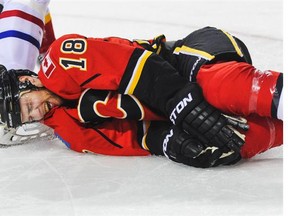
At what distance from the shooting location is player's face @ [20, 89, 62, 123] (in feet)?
4.86

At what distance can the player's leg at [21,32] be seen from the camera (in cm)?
176

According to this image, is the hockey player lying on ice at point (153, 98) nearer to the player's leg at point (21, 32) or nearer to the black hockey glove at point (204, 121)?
the black hockey glove at point (204, 121)

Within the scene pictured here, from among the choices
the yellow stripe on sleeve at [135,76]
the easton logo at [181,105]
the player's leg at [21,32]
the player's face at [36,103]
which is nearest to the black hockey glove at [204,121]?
the easton logo at [181,105]

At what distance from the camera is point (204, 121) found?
132 cm

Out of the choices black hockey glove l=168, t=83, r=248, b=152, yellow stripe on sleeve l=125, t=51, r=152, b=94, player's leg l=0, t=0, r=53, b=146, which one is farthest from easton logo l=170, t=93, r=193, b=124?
player's leg l=0, t=0, r=53, b=146

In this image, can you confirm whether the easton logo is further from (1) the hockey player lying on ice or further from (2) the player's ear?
(2) the player's ear

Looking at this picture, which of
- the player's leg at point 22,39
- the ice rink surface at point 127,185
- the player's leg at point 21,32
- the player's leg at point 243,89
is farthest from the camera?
the player's leg at point 21,32

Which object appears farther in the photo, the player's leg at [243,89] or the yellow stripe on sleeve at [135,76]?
the yellow stripe on sleeve at [135,76]

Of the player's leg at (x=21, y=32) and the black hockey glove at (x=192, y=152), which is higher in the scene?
the player's leg at (x=21, y=32)

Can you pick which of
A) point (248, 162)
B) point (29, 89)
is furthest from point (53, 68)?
point (248, 162)

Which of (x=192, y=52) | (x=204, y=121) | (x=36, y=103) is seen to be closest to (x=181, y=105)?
(x=204, y=121)

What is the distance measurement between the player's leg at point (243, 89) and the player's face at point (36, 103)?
41 cm

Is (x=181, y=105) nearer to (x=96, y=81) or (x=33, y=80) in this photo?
(x=96, y=81)

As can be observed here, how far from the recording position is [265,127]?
1372 millimetres
